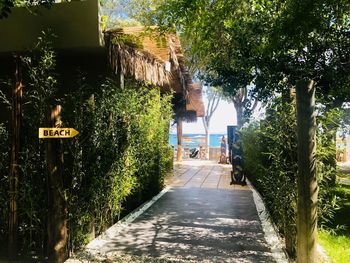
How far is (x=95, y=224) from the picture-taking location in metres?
5.08

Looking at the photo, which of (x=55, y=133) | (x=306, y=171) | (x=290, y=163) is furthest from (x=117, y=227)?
(x=306, y=171)

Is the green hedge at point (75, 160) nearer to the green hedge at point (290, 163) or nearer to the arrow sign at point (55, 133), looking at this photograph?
the arrow sign at point (55, 133)

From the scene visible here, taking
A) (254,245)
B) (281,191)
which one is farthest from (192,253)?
(281,191)

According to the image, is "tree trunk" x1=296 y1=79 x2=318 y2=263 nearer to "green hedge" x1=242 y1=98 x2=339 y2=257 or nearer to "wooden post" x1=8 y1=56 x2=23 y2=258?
"green hedge" x1=242 y1=98 x2=339 y2=257

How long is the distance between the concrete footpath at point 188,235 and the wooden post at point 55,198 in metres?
0.23

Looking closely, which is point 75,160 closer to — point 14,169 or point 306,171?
point 14,169

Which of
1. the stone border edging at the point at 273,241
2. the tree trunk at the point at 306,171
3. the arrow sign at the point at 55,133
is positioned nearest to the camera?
the tree trunk at the point at 306,171

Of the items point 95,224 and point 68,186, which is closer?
point 68,186

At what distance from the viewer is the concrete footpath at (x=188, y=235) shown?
427cm

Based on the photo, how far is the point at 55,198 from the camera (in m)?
3.99

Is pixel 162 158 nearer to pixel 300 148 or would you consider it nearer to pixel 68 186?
pixel 68 186

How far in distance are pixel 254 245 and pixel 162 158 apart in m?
4.45

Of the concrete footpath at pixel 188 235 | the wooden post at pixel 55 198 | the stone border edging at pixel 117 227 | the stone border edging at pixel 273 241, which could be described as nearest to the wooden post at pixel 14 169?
the wooden post at pixel 55 198

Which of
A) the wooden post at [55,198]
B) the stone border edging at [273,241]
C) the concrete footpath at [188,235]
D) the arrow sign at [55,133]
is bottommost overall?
the concrete footpath at [188,235]
